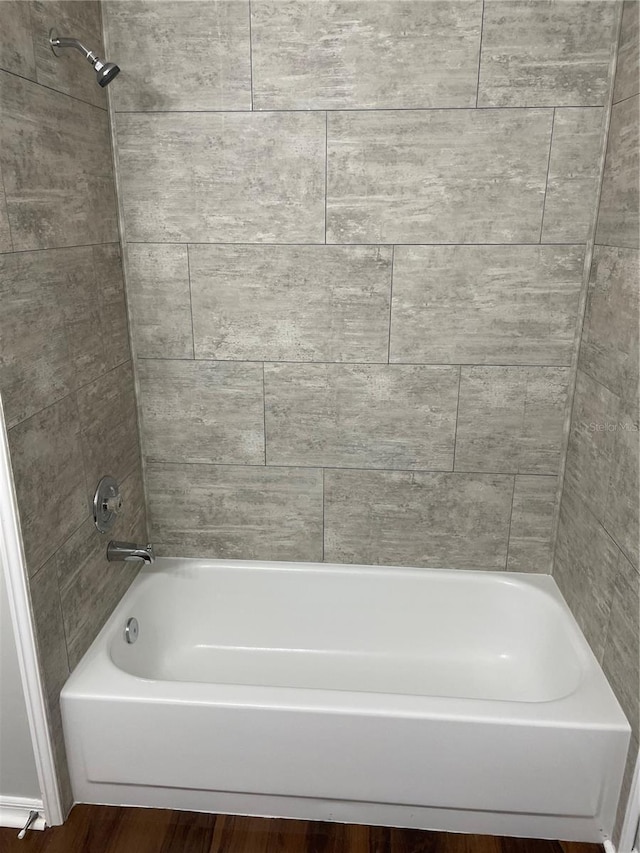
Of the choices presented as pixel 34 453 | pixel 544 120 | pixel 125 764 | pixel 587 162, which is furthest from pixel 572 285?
pixel 125 764

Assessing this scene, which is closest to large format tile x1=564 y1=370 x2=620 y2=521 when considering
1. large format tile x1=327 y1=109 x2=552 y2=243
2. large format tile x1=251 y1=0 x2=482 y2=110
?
large format tile x1=327 y1=109 x2=552 y2=243

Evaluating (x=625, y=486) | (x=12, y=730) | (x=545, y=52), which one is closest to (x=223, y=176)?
(x=545, y=52)

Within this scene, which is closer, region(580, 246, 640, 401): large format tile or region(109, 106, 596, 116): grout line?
region(580, 246, 640, 401): large format tile

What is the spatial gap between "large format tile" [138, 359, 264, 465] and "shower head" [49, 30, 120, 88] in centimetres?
94

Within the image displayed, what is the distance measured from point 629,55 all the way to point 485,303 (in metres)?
0.78

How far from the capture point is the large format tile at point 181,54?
6.40 feet

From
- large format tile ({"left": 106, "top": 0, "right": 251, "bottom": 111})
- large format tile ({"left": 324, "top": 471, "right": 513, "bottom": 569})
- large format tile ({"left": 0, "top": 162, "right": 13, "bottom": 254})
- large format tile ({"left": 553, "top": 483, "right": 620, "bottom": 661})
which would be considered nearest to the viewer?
large format tile ({"left": 0, "top": 162, "right": 13, "bottom": 254})

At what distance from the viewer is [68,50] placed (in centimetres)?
176

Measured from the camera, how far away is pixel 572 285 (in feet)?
6.80

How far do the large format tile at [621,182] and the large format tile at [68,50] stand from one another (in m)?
1.54

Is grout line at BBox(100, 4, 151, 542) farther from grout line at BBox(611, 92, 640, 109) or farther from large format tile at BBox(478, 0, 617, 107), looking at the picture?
grout line at BBox(611, 92, 640, 109)

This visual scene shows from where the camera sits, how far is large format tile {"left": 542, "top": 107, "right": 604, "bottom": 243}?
1.94m

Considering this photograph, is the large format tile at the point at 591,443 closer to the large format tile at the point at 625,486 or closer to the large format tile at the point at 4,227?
the large format tile at the point at 625,486

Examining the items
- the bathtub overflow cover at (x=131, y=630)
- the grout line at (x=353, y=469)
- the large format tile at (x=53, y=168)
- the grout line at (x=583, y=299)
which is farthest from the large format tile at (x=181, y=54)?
the bathtub overflow cover at (x=131, y=630)
